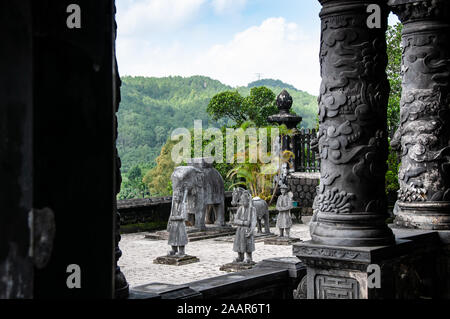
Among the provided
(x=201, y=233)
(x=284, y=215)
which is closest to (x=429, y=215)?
(x=284, y=215)

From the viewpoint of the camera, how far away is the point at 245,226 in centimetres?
1091

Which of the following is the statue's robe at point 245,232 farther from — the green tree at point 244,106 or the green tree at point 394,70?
the green tree at point 244,106

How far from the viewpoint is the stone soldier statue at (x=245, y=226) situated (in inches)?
423

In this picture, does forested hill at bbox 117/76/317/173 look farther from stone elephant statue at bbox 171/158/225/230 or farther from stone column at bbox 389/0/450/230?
stone column at bbox 389/0/450/230

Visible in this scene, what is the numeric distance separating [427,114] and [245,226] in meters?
5.32

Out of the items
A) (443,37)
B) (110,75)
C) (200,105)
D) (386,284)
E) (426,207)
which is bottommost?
(386,284)

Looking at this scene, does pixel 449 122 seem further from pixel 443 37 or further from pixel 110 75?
pixel 110 75

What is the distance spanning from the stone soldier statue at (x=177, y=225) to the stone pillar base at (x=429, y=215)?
617 cm

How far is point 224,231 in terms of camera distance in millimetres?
15633

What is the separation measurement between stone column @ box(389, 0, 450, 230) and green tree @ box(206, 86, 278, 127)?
22779 mm

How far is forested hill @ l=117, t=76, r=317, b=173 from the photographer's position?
47.3m

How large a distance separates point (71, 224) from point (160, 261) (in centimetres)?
1017

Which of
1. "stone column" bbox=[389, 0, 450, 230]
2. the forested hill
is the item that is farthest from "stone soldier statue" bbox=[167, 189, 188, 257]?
the forested hill
